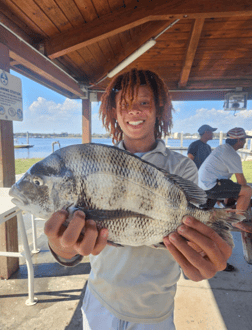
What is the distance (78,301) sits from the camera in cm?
223

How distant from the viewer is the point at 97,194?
2.84 ft

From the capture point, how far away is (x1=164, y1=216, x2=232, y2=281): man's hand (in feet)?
2.85

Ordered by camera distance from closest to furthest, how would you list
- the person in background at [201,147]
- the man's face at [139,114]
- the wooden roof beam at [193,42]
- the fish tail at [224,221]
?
1. the fish tail at [224,221]
2. the man's face at [139,114]
3. the wooden roof beam at [193,42]
4. the person in background at [201,147]

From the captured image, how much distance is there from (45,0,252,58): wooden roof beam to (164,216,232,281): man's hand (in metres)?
2.35

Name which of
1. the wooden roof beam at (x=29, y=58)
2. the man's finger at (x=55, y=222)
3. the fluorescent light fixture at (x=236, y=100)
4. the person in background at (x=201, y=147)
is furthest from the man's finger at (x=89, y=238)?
the fluorescent light fixture at (x=236, y=100)

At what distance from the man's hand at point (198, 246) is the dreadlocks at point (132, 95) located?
836 millimetres

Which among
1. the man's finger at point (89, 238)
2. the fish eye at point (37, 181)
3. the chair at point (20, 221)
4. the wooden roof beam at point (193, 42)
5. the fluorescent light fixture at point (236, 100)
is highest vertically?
the wooden roof beam at point (193, 42)

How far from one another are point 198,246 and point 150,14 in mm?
2429

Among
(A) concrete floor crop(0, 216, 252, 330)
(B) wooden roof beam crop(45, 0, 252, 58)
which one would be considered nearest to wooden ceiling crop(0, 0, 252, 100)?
(B) wooden roof beam crop(45, 0, 252, 58)

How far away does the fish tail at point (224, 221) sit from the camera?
0.94 metres

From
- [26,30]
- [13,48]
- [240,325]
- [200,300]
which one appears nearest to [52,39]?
[26,30]

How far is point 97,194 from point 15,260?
2586 millimetres

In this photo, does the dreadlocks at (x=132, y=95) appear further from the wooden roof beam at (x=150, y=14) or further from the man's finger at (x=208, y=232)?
the wooden roof beam at (x=150, y=14)

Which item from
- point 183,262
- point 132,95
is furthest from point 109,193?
point 132,95
